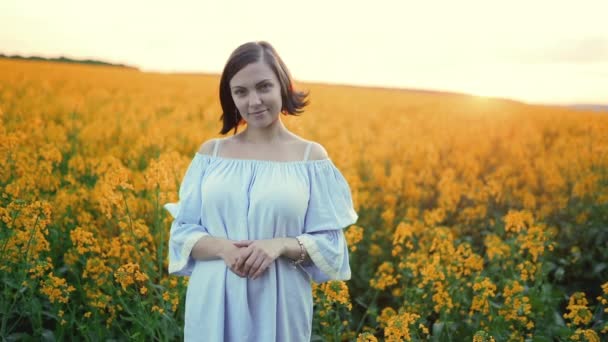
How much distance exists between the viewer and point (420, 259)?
3.45 metres

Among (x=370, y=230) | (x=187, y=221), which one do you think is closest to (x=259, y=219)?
(x=187, y=221)

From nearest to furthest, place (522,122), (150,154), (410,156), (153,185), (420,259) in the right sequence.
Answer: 1. (153,185)
2. (420,259)
3. (150,154)
4. (410,156)
5. (522,122)

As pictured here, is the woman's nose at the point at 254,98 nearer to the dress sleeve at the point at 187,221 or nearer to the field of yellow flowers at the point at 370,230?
the dress sleeve at the point at 187,221

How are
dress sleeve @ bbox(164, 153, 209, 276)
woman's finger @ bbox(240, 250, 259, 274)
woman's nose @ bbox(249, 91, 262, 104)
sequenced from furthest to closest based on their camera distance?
1. dress sleeve @ bbox(164, 153, 209, 276)
2. woman's nose @ bbox(249, 91, 262, 104)
3. woman's finger @ bbox(240, 250, 259, 274)

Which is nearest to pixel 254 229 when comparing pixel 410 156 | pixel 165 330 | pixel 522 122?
pixel 165 330

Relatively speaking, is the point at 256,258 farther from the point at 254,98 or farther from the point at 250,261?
the point at 254,98

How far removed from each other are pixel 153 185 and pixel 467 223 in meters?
3.44

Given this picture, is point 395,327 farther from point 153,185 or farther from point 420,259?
point 153,185

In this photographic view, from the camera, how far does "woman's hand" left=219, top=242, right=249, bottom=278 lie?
1986 mm

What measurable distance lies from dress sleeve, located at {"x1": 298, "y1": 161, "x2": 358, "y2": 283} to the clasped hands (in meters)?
0.12

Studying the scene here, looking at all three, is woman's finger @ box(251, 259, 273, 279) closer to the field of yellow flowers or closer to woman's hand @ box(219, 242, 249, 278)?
woman's hand @ box(219, 242, 249, 278)

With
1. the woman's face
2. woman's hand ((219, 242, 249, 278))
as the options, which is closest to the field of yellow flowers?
woman's hand ((219, 242, 249, 278))

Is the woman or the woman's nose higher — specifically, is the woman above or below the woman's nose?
below

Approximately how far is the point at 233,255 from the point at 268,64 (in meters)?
0.68
